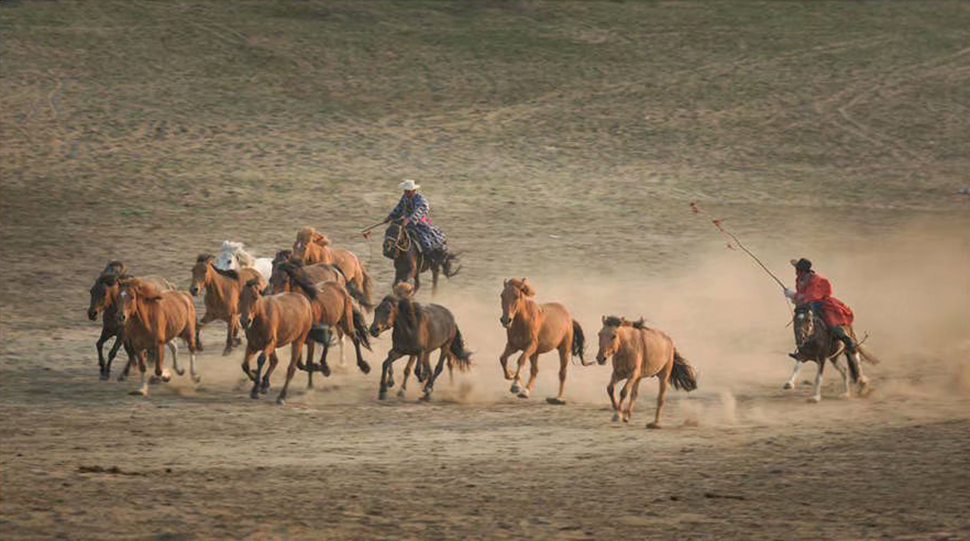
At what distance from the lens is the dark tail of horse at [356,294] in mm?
22366

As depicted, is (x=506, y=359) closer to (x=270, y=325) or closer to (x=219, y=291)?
(x=270, y=325)

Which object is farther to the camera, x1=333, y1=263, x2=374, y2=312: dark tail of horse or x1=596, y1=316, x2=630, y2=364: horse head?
x1=333, y1=263, x2=374, y2=312: dark tail of horse

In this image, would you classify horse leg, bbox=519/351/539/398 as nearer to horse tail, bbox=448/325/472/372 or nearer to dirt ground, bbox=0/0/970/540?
dirt ground, bbox=0/0/970/540

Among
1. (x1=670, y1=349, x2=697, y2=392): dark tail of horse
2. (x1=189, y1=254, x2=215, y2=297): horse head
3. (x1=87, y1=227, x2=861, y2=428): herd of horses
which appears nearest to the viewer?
(x1=87, y1=227, x2=861, y2=428): herd of horses

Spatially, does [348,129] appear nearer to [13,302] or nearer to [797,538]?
[13,302]

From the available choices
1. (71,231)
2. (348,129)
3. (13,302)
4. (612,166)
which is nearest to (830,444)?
(13,302)

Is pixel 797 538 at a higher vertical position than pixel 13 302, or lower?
lower

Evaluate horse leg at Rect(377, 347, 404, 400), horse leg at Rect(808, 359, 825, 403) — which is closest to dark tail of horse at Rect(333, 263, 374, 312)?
horse leg at Rect(377, 347, 404, 400)

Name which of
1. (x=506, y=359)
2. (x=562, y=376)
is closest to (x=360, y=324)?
(x=506, y=359)

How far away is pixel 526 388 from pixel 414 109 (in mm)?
19753

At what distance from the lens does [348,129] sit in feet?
121

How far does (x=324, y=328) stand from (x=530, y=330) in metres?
2.43

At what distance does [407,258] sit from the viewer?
81.5 feet

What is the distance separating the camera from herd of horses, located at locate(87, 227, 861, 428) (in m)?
18.6
